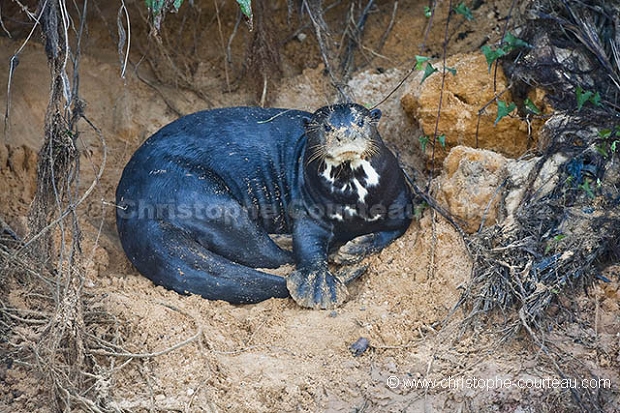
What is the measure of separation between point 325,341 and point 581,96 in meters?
1.84

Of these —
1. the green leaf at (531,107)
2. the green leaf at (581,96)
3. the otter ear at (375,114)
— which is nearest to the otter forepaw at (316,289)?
the otter ear at (375,114)

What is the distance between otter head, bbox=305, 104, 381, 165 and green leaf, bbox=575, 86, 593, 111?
1046 millimetres

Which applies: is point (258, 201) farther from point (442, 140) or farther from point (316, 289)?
point (442, 140)

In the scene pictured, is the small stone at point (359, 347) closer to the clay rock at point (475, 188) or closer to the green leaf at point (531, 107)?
the clay rock at point (475, 188)

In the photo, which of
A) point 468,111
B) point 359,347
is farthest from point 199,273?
point 468,111

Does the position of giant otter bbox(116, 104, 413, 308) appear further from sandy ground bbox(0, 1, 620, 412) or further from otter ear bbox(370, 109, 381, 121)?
sandy ground bbox(0, 1, 620, 412)

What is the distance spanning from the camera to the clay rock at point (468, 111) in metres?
5.00

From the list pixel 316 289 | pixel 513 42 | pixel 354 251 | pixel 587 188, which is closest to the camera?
pixel 587 188

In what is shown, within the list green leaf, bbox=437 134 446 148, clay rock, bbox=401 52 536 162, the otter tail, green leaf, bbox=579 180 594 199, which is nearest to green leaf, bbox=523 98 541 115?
clay rock, bbox=401 52 536 162

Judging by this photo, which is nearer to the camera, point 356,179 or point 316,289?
point 316,289

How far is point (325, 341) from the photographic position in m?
4.08

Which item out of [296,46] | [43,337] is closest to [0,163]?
[43,337]

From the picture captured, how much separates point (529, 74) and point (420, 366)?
193 centimetres

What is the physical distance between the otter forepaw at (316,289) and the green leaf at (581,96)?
1.53 metres
